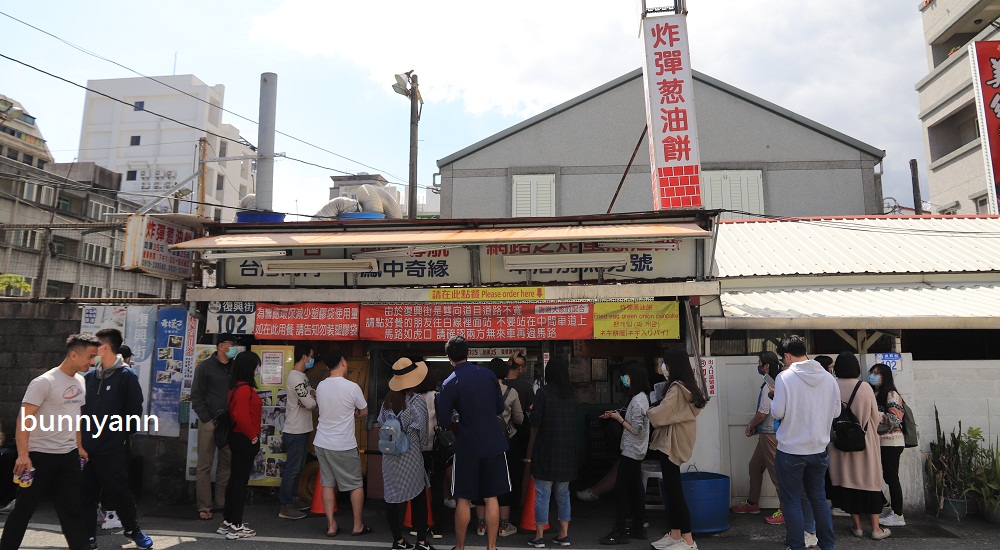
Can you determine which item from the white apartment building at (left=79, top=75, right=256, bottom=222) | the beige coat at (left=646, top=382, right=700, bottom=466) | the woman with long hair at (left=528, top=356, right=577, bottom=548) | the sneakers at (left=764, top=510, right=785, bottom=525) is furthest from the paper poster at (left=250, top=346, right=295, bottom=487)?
the white apartment building at (left=79, top=75, right=256, bottom=222)

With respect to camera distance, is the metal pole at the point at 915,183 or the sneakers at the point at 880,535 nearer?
the sneakers at the point at 880,535

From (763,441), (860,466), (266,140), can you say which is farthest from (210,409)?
(266,140)

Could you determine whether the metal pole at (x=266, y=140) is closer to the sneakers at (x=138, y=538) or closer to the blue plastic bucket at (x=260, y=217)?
the blue plastic bucket at (x=260, y=217)

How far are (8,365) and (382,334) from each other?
19.3ft

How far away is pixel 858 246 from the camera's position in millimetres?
12016

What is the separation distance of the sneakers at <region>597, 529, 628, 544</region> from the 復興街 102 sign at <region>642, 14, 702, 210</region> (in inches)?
192

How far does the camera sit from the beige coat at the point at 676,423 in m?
6.32

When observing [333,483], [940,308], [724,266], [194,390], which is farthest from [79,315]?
[940,308]

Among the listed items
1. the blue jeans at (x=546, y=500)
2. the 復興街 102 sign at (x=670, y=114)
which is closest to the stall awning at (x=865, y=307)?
the 復興街 102 sign at (x=670, y=114)

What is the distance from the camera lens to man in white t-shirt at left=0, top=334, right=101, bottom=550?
518cm

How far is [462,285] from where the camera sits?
8.66m

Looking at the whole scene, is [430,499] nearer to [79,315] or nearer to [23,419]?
[23,419]

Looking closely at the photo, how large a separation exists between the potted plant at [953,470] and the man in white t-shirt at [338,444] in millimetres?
6906

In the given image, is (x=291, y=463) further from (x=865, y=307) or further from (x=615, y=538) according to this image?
(x=865, y=307)
